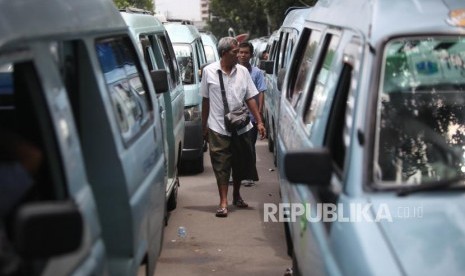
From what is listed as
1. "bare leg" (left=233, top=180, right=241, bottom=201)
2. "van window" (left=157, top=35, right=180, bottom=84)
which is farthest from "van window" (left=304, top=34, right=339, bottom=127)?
"van window" (left=157, top=35, right=180, bottom=84)

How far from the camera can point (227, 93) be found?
7.68 metres

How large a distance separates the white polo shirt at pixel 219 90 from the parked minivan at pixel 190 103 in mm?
2296

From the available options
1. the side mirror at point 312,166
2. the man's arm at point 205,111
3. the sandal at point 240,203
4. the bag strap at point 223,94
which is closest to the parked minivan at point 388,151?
the side mirror at point 312,166

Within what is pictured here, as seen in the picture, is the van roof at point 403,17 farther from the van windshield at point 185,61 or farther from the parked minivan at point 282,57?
the van windshield at point 185,61

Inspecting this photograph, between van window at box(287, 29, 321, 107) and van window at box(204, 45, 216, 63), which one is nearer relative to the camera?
van window at box(287, 29, 321, 107)

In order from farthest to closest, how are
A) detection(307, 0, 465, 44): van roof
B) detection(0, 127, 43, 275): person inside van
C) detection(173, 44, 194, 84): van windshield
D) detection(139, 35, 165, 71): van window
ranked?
detection(173, 44, 194, 84): van windshield < detection(139, 35, 165, 71): van window < detection(307, 0, 465, 44): van roof < detection(0, 127, 43, 275): person inside van

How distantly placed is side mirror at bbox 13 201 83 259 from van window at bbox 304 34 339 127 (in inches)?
77.3

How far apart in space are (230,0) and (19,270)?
60745mm

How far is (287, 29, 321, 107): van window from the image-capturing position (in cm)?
528

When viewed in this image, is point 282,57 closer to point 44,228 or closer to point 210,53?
point 210,53

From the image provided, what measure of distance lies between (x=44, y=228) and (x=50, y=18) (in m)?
1.15

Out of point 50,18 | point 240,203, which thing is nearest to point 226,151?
point 240,203

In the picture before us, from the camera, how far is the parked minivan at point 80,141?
8.04ft

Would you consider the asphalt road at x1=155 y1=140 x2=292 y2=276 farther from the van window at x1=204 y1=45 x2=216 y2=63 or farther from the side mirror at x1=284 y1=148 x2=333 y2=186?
the van window at x1=204 y1=45 x2=216 y2=63
